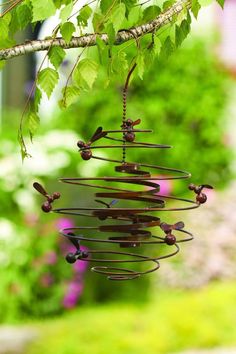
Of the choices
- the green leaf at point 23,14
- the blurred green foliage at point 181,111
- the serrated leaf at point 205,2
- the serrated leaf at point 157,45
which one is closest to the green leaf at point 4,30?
the green leaf at point 23,14

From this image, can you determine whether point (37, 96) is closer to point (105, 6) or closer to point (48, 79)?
point (48, 79)

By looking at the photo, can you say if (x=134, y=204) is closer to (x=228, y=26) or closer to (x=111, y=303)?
Answer: (x=111, y=303)

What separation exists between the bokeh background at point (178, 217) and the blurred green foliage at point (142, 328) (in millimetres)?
11

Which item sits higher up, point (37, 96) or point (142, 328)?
point (142, 328)

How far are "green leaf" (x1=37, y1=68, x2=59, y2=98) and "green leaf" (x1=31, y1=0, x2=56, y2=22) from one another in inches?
11.1

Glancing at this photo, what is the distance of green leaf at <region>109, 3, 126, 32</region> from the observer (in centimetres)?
246

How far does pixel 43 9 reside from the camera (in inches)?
90.1

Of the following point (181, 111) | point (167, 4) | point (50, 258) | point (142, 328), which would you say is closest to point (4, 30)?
point (167, 4)

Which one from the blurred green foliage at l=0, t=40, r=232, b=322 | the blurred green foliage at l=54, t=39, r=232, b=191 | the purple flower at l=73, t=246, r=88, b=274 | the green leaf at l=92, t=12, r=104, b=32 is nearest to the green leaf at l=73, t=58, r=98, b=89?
the green leaf at l=92, t=12, r=104, b=32

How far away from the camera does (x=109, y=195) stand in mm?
2887

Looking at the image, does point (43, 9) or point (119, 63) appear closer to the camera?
point (43, 9)

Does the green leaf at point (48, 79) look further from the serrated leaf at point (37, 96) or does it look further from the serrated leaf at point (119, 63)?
the serrated leaf at point (119, 63)

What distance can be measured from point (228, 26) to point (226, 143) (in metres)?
1.67

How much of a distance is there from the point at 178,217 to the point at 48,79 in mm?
7986
